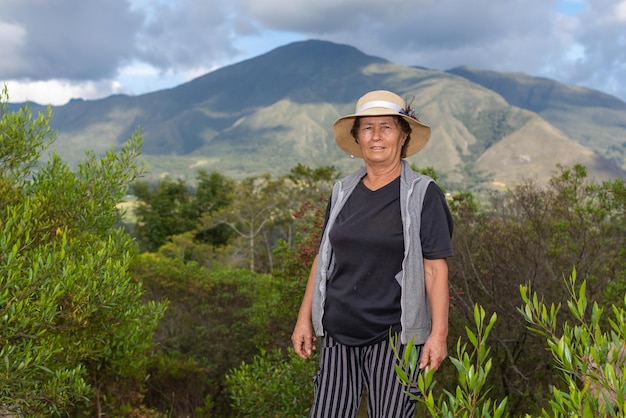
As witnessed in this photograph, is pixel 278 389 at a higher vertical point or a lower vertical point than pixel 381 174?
lower

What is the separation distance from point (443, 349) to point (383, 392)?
1.17 ft

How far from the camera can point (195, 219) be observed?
4047cm

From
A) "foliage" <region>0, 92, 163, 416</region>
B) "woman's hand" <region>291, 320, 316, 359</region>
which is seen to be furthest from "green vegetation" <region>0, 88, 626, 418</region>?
"woman's hand" <region>291, 320, 316, 359</region>

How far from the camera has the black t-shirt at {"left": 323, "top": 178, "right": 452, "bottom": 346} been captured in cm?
281

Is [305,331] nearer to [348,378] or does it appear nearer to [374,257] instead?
[348,378]

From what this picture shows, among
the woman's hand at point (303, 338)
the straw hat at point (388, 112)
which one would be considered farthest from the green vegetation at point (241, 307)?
the straw hat at point (388, 112)

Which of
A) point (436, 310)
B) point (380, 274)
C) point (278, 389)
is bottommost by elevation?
point (278, 389)

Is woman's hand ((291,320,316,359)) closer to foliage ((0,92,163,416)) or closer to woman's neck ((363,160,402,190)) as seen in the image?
woman's neck ((363,160,402,190))

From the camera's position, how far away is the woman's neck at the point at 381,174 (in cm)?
304

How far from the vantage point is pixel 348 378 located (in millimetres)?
2975

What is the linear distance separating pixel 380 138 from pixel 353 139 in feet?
1.52

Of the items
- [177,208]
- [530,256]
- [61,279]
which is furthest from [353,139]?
[177,208]

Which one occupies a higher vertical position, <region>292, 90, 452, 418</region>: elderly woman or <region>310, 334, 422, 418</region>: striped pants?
<region>292, 90, 452, 418</region>: elderly woman

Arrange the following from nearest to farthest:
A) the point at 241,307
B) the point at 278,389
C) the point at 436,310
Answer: the point at 436,310
the point at 278,389
the point at 241,307
